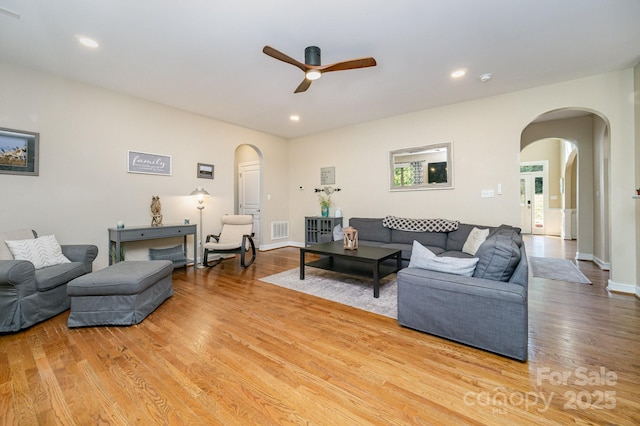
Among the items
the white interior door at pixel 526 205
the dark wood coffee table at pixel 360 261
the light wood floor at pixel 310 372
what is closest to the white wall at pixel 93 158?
the light wood floor at pixel 310 372

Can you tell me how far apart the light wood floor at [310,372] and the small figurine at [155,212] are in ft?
6.38

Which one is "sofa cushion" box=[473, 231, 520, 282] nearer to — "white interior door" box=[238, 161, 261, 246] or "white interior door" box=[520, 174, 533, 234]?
"white interior door" box=[238, 161, 261, 246]

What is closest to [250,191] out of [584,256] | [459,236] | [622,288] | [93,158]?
[93,158]

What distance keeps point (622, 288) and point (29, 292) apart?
661 cm

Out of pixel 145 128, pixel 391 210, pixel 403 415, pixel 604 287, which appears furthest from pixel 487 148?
pixel 145 128

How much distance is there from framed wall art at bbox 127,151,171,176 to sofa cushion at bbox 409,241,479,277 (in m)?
4.34

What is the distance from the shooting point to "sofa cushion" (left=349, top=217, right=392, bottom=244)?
4891 mm

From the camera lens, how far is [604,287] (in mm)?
3432

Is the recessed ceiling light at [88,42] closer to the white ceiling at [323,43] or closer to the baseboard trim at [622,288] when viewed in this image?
the white ceiling at [323,43]

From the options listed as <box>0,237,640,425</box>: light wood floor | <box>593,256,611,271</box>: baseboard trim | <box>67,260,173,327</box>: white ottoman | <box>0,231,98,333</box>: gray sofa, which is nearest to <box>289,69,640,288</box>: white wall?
<box>593,256,611,271</box>: baseboard trim

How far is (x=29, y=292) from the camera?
2393 millimetres

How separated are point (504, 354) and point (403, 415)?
3.44ft

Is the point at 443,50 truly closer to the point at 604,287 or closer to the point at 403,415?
the point at 403,415

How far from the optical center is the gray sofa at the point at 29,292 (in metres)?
2.27
